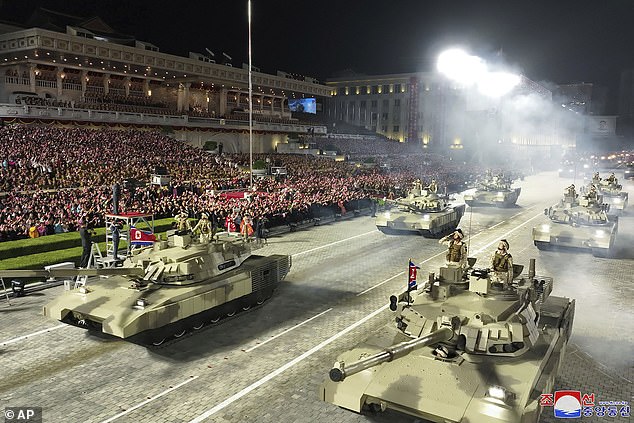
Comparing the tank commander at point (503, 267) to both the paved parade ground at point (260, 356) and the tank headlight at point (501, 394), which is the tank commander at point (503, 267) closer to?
the paved parade ground at point (260, 356)

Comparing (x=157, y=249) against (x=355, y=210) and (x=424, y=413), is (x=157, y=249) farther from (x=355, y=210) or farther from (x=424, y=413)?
(x=355, y=210)

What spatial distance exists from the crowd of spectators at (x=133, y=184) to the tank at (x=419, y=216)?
6.03 m

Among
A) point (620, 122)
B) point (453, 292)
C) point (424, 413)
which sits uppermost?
point (620, 122)

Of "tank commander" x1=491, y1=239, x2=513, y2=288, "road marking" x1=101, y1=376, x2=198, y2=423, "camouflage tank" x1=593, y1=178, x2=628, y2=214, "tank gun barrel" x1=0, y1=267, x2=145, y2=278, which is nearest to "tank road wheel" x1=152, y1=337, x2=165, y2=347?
"tank gun barrel" x1=0, y1=267, x2=145, y2=278

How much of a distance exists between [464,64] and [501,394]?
58797mm

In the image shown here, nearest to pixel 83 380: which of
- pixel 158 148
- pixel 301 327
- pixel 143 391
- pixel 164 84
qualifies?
pixel 143 391

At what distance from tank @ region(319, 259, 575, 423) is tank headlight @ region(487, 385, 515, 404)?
14mm

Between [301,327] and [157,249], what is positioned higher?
[157,249]

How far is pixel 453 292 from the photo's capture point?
10.7m

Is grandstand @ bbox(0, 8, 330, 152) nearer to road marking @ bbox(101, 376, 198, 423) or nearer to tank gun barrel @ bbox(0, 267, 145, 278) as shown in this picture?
tank gun barrel @ bbox(0, 267, 145, 278)

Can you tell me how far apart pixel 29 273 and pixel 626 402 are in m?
10.9

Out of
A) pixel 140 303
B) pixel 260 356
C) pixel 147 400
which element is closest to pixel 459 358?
pixel 260 356

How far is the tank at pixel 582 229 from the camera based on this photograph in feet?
71.7

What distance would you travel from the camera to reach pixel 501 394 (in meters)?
7.70
